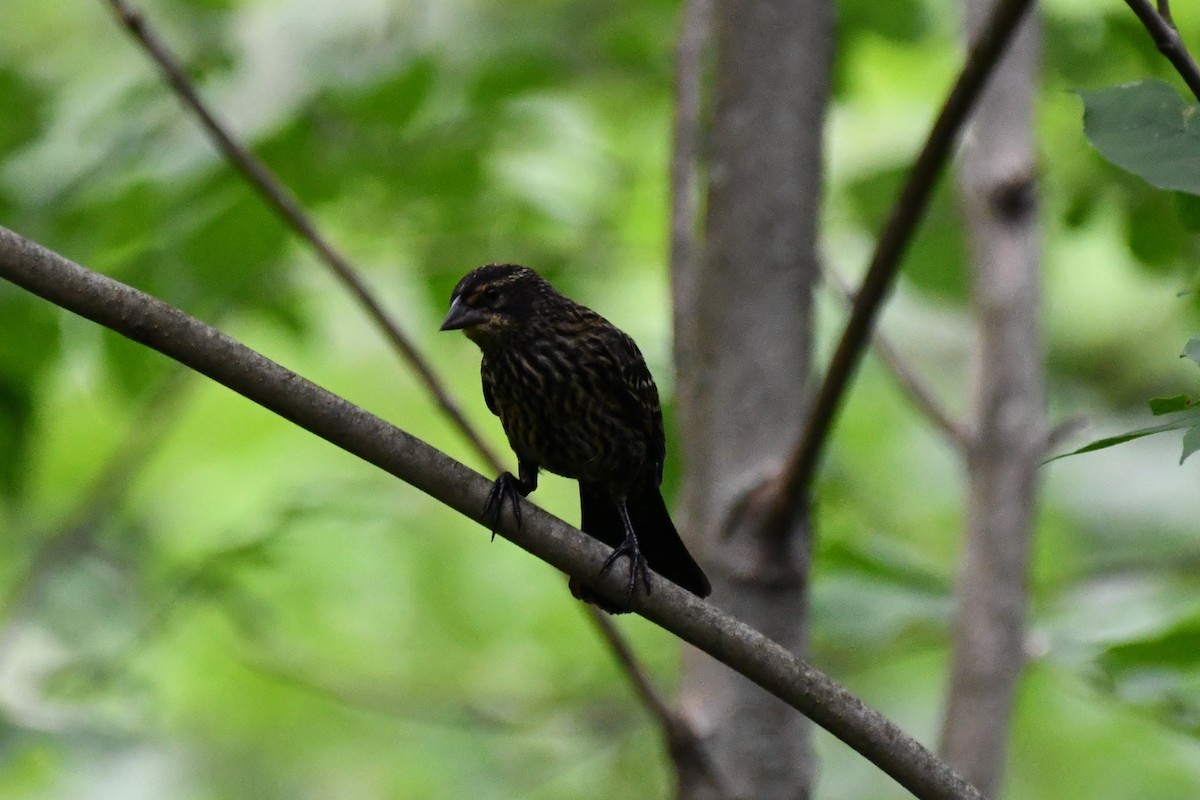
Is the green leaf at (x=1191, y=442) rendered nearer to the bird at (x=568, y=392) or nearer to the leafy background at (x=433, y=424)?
the leafy background at (x=433, y=424)

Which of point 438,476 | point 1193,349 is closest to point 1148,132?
point 1193,349

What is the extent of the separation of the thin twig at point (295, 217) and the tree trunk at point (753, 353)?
1.76 ft

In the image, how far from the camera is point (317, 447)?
7.66m

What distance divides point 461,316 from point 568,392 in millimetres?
337

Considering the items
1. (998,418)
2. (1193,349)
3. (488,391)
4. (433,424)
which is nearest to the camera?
(1193,349)

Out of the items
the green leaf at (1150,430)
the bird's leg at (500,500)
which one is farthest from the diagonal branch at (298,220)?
the green leaf at (1150,430)

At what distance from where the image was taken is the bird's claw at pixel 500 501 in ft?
7.92

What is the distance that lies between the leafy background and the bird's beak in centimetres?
68

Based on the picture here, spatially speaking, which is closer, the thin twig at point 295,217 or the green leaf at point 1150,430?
the green leaf at point 1150,430

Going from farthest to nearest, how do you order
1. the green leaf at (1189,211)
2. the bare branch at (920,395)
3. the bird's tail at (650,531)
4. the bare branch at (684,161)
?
the bare branch at (920,395) → the bare branch at (684,161) → the bird's tail at (650,531) → the green leaf at (1189,211)

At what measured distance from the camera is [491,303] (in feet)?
12.8

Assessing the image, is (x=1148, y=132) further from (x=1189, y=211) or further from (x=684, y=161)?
(x=684, y=161)

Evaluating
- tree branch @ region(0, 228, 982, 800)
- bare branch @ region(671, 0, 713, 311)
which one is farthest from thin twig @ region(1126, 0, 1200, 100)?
bare branch @ region(671, 0, 713, 311)

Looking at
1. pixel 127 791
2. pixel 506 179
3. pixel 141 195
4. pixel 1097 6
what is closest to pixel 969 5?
pixel 1097 6
